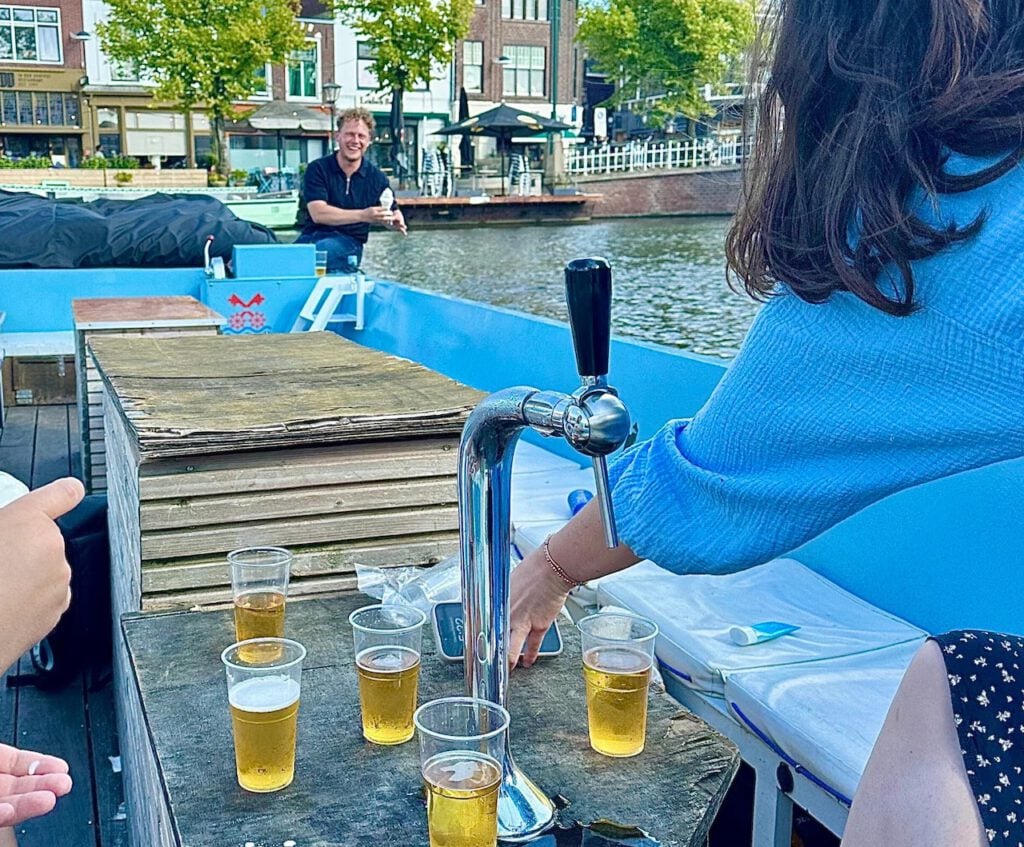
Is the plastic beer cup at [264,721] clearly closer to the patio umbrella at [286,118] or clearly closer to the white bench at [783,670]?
the white bench at [783,670]

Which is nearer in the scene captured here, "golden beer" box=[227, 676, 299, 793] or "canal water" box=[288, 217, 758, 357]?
"golden beer" box=[227, 676, 299, 793]

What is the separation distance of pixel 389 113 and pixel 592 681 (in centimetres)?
3365

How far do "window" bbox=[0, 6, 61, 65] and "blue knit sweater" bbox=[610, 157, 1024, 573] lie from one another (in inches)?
1249

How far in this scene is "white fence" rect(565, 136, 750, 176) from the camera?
99.7 feet

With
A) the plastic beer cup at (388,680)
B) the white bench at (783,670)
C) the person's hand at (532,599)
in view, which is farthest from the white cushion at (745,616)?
the plastic beer cup at (388,680)

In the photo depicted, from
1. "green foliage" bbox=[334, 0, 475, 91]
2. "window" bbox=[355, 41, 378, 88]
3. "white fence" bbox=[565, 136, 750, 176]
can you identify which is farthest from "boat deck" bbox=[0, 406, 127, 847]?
"window" bbox=[355, 41, 378, 88]

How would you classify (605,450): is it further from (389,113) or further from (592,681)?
(389,113)

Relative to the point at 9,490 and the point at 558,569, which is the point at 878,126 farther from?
the point at 9,490

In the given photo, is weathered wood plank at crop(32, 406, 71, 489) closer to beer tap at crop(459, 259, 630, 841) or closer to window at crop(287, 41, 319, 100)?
beer tap at crop(459, 259, 630, 841)

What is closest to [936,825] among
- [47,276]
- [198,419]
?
[198,419]

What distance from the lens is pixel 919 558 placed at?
2.26 metres

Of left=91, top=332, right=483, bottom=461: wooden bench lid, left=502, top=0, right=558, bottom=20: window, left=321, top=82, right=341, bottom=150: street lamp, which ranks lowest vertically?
left=91, top=332, right=483, bottom=461: wooden bench lid

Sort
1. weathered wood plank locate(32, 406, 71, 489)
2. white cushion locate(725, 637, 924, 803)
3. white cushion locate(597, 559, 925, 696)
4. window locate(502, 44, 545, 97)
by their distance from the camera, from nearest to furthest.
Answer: white cushion locate(725, 637, 924, 803)
white cushion locate(597, 559, 925, 696)
weathered wood plank locate(32, 406, 71, 489)
window locate(502, 44, 545, 97)

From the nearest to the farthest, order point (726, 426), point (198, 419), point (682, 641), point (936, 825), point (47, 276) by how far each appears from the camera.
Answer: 1. point (936, 825)
2. point (726, 426)
3. point (198, 419)
4. point (682, 641)
5. point (47, 276)
